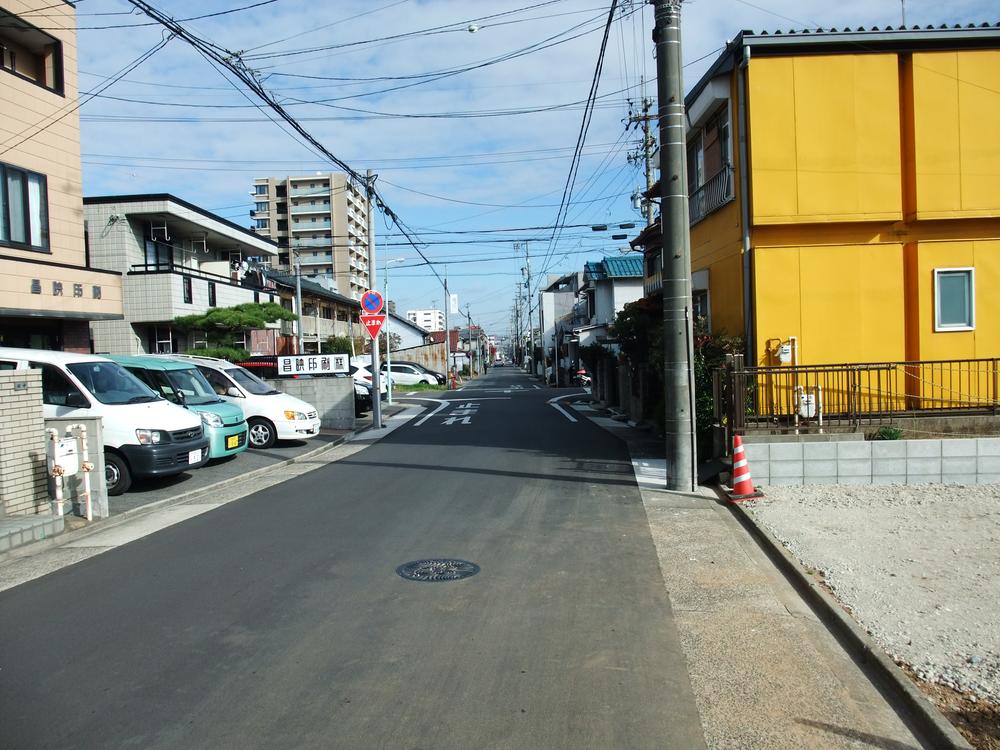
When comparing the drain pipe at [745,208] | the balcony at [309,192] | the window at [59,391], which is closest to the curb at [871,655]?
the drain pipe at [745,208]

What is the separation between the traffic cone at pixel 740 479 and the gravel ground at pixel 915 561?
22 centimetres

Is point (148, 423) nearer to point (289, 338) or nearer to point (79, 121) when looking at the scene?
point (79, 121)

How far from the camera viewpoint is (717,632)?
17.2 ft

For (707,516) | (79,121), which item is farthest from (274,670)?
(79,121)

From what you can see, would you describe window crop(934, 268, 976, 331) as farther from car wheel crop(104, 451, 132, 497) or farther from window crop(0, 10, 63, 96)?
window crop(0, 10, 63, 96)

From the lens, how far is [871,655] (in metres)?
4.69

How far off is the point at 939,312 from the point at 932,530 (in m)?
5.91

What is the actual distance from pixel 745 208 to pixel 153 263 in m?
23.0

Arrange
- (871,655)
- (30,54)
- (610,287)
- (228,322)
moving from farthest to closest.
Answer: (610,287) → (228,322) → (30,54) → (871,655)

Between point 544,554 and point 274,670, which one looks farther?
point 544,554

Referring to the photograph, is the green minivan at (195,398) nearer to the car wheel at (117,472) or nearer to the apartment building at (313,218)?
the car wheel at (117,472)

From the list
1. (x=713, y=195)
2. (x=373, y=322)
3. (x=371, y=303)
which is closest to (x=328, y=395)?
(x=373, y=322)

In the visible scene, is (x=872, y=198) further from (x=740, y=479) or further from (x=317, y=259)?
(x=317, y=259)

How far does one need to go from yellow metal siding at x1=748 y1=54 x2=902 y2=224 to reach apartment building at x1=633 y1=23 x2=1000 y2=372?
0.06 feet
